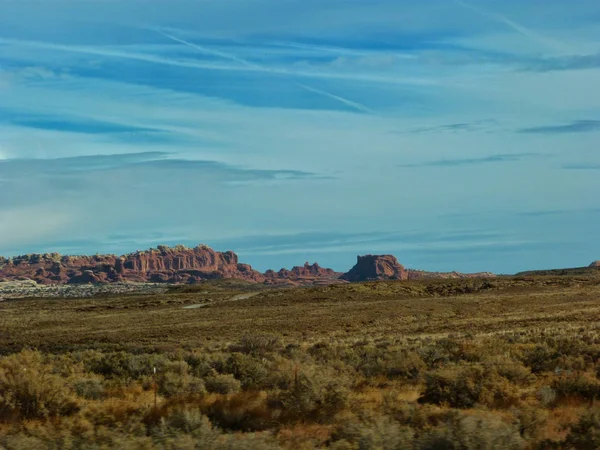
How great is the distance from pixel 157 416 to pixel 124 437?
2.92m

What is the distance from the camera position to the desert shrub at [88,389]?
54.9 feet

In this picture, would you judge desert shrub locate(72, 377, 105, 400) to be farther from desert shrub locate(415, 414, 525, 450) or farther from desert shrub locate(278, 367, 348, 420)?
desert shrub locate(415, 414, 525, 450)

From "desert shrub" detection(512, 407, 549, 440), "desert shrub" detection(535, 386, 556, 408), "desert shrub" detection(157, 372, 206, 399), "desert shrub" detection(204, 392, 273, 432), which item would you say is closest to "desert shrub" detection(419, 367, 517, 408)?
"desert shrub" detection(535, 386, 556, 408)

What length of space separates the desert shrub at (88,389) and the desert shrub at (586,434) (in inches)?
412

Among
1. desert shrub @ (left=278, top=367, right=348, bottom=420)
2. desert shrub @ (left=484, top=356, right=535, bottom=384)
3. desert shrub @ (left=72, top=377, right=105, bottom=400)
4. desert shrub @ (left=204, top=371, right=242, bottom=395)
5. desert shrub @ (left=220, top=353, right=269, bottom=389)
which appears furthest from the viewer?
desert shrub @ (left=220, top=353, right=269, bottom=389)

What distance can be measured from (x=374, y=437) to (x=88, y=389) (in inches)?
366

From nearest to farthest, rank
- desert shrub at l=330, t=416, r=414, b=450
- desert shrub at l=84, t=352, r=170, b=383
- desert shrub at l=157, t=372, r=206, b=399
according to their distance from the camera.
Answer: desert shrub at l=330, t=416, r=414, b=450 → desert shrub at l=157, t=372, r=206, b=399 → desert shrub at l=84, t=352, r=170, b=383

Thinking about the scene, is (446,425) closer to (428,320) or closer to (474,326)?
(474,326)

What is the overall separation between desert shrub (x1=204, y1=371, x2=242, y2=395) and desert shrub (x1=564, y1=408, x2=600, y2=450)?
8873 mm

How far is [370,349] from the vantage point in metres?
28.7

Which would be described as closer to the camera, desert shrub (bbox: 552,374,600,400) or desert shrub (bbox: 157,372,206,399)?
desert shrub (bbox: 552,374,600,400)

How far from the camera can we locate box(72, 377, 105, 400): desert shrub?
16.7 metres

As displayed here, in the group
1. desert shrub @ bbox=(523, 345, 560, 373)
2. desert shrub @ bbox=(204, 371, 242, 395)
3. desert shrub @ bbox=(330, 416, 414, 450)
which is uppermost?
desert shrub @ bbox=(330, 416, 414, 450)

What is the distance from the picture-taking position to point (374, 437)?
9766mm
